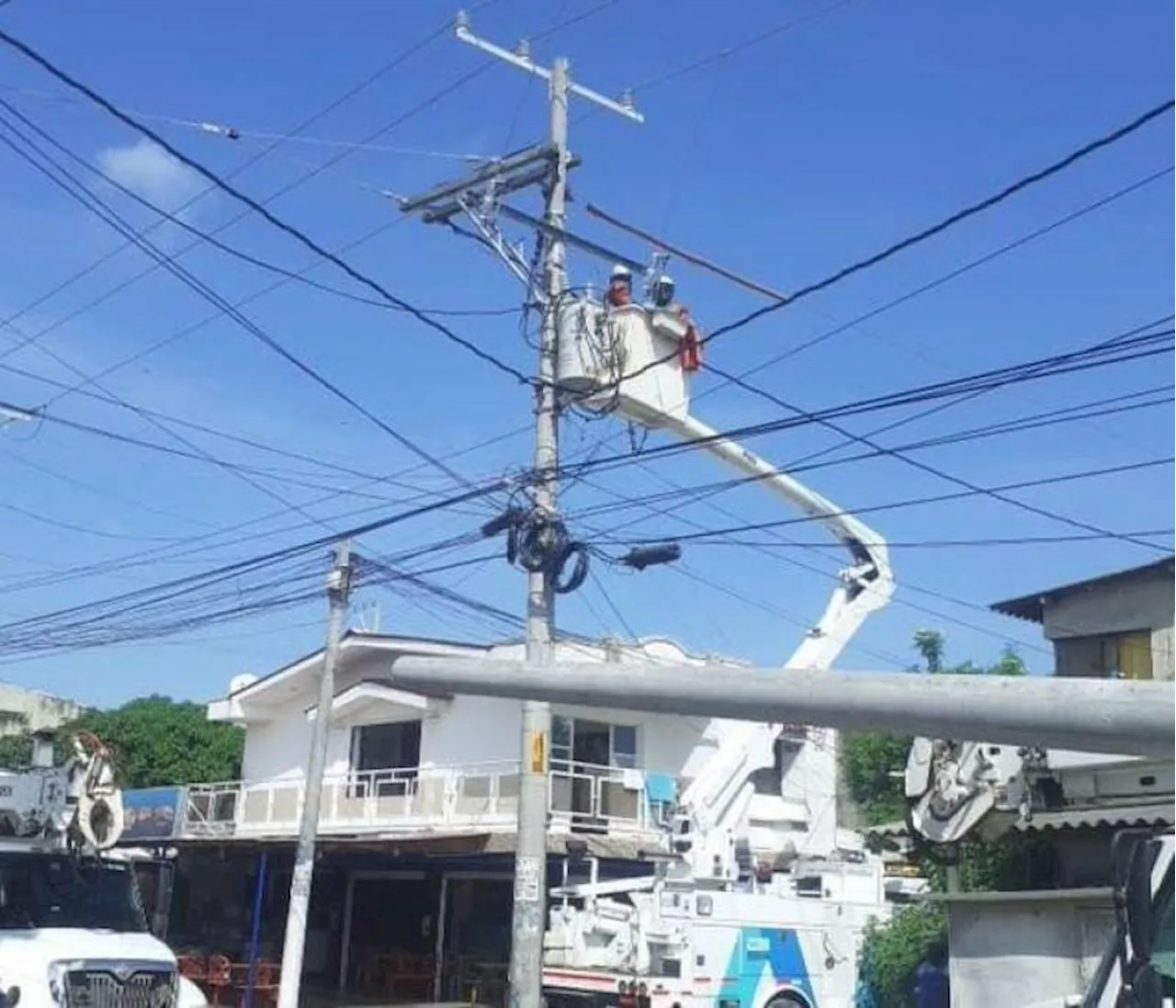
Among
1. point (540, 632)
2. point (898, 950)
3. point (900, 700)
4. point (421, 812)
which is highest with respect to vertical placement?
point (540, 632)

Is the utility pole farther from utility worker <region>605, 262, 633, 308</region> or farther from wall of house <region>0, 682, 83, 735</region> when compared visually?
wall of house <region>0, 682, 83, 735</region>

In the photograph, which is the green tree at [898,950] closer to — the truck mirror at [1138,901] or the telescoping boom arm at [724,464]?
the telescoping boom arm at [724,464]

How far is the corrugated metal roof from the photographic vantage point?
1134 cm

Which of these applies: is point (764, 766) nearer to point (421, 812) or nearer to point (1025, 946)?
point (421, 812)

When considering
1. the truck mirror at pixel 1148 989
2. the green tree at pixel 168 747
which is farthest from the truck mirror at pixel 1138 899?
the green tree at pixel 168 747

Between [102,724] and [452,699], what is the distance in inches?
770

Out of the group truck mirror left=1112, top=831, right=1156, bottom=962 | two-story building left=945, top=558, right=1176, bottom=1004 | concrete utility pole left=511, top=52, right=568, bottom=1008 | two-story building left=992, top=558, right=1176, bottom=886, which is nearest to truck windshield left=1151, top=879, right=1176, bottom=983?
truck mirror left=1112, top=831, right=1156, bottom=962

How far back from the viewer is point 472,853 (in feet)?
86.9

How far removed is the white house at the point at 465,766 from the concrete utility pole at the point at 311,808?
229 cm

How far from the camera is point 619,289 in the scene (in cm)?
1911

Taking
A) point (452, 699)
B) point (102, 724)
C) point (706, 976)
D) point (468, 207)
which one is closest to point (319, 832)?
point (452, 699)

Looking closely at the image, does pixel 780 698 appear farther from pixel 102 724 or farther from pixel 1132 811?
pixel 102 724

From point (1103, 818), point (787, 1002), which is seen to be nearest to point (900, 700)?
point (1103, 818)

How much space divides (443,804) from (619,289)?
12.2 meters
